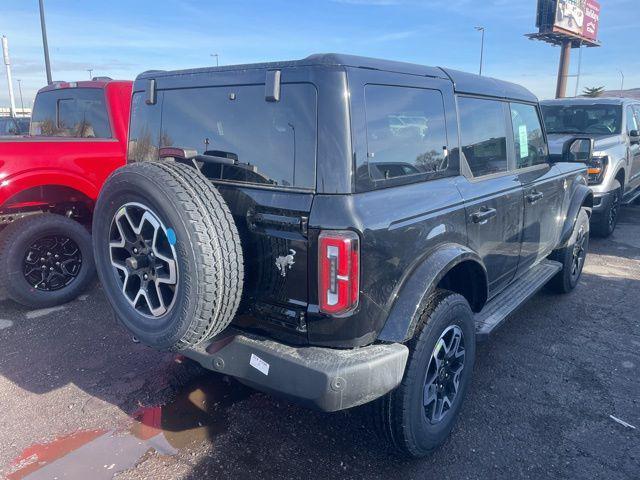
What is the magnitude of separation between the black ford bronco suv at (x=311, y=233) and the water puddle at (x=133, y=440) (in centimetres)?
66

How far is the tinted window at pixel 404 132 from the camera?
2301 mm

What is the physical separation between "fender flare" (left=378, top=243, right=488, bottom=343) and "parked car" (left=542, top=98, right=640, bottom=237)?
4.89 meters

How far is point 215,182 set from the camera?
2.51 metres

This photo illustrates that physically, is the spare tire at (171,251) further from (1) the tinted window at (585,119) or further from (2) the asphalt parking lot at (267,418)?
(1) the tinted window at (585,119)

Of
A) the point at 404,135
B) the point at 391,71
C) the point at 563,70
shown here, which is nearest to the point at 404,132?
the point at 404,135

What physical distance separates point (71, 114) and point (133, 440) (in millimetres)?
3754

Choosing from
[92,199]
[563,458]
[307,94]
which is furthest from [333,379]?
[92,199]

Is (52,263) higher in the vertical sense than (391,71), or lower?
lower

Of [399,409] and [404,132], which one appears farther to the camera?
[404,132]

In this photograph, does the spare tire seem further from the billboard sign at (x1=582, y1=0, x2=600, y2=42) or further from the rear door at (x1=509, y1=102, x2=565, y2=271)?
the billboard sign at (x1=582, y1=0, x2=600, y2=42)

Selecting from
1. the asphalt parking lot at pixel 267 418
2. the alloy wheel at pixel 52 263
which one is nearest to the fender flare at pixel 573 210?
the asphalt parking lot at pixel 267 418

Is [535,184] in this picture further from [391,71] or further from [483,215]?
[391,71]

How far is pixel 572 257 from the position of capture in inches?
191

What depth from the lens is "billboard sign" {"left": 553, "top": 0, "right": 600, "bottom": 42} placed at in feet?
102
